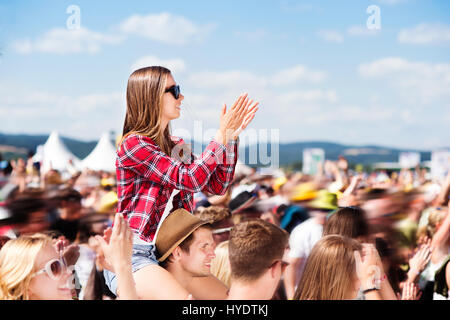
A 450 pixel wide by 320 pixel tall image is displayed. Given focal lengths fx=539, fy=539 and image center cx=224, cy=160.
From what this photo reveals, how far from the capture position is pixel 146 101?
2273 millimetres

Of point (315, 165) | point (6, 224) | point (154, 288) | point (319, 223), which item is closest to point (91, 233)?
point (6, 224)

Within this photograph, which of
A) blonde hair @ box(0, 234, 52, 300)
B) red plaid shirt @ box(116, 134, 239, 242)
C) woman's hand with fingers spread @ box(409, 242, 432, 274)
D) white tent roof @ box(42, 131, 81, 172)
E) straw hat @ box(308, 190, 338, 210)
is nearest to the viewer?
red plaid shirt @ box(116, 134, 239, 242)

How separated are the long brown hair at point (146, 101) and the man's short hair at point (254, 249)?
52 cm

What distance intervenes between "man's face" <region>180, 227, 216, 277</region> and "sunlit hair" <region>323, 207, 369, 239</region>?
1363mm

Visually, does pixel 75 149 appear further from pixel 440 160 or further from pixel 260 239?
pixel 440 160

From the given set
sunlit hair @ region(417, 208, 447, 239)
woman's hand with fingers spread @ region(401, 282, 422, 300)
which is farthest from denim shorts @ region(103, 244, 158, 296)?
sunlit hair @ region(417, 208, 447, 239)

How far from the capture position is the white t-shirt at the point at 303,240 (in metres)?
3.79

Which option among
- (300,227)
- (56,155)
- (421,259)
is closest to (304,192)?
(300,227)

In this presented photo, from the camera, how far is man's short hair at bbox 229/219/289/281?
7.48 ft

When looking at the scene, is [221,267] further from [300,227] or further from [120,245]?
[300,227]

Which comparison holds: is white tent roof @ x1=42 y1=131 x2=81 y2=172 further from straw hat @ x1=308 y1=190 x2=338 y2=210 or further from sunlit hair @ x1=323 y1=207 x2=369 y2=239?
straw hat @ x1=308 y1=190 x2=338 y2=210

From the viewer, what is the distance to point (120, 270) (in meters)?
2.02

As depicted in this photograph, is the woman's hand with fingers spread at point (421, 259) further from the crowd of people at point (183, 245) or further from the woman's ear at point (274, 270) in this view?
the woman's ear at point (274, 270)
